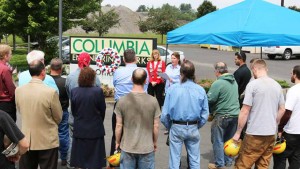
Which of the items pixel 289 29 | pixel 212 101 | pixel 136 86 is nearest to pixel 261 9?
pixel 289 29

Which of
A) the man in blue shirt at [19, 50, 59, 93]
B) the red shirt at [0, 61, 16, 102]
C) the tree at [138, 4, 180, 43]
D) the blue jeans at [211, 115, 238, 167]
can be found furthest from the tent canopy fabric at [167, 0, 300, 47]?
the tree at [138, 4, 180, 43]

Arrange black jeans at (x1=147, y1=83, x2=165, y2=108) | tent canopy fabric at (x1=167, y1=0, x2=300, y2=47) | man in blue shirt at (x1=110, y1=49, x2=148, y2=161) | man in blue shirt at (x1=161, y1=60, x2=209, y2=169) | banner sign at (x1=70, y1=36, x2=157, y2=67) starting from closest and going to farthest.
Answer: man in blue shirt at (x1=161, y1=60, x2=209, y2=169) → man in blue shirt at (x1=110, y1=49, x2=148, y2=161) → tent canopy fabric at (x1=167, y1=0, x2=300, y2=47) → black jeans at (x1=147, y1=83, x2=165, y2=108) → banner sign at (x1=70, y1=36, x2=157, y2=67)

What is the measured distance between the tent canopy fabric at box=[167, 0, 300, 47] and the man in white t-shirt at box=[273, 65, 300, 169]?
211cm

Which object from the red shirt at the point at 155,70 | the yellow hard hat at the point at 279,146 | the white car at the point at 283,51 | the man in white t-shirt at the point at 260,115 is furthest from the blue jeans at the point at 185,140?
the white car at the point at 283,51

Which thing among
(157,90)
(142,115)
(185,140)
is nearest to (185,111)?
(185,140)

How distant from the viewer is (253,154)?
558 centimetres

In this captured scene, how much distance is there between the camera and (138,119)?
4742mm

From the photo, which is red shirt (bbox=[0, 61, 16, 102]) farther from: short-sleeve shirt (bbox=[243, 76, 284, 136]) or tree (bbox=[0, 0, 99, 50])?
tree (bbox=[0, 0, 99, 50])

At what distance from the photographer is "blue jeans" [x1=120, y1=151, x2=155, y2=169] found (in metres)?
4.84

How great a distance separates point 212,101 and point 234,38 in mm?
1940

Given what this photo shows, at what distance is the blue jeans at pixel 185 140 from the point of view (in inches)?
215

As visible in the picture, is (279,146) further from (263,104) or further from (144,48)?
(144,48)

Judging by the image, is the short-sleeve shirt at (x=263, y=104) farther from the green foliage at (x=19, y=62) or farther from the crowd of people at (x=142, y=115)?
the green foliage at (x=19, y=62)

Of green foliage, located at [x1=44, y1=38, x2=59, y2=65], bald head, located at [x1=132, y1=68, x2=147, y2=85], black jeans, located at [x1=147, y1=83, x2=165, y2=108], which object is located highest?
green foliage, located at [x1=44, y1=38, x2=59, y2=65]
